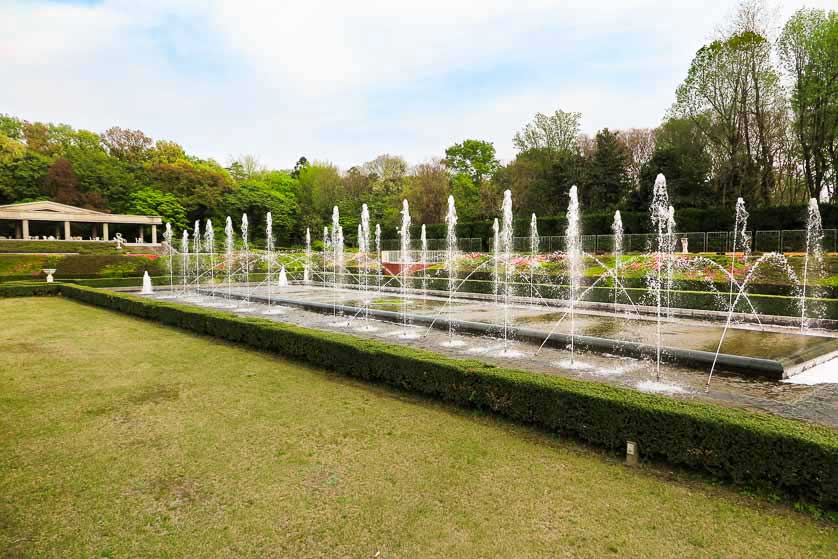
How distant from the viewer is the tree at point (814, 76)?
23344 millimetres

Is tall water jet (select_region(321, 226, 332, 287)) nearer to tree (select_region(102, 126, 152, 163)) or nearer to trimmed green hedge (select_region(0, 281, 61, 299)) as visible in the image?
trimmed green hedge (select_region(0, 281, 61, 299))

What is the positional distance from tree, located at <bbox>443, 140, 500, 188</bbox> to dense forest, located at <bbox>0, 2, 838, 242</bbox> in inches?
4.4

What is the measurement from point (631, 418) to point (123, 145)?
2706 inches

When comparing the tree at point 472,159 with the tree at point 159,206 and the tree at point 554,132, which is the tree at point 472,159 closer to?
the tree at point 554,132

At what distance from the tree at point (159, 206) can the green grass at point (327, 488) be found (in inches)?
2012

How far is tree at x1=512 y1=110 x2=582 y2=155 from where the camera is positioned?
140 ft

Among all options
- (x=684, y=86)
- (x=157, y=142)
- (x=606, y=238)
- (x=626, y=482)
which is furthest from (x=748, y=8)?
(x=157, y=142)

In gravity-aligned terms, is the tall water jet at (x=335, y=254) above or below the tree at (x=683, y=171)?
below

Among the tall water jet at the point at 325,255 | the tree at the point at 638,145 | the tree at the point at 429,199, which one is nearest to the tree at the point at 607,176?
the tree at the point at 638,145

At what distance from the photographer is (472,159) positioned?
50.2 metres

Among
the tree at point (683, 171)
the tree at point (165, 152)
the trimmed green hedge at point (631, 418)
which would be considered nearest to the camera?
the trimmed green hedge at point (631, 418)

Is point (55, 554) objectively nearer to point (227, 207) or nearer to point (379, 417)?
point (379, 417)

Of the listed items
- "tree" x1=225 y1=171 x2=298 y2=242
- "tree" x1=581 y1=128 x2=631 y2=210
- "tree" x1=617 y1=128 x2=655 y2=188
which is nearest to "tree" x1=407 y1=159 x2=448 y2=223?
"tree" x1=581 y1=128 x2=631 y2=210

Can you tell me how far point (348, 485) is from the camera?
399cm
